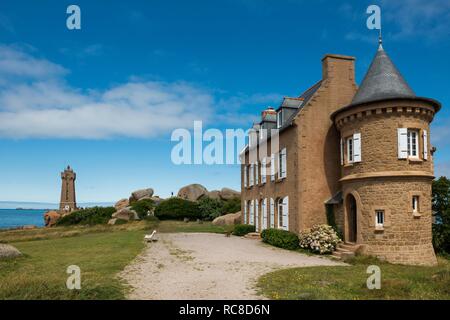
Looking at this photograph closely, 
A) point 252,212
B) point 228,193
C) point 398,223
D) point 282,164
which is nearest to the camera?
point 398,223

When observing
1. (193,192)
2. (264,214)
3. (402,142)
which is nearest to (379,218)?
(402,142)

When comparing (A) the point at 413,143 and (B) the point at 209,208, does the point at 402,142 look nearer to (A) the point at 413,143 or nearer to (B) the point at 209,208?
(A) the point at 413,143

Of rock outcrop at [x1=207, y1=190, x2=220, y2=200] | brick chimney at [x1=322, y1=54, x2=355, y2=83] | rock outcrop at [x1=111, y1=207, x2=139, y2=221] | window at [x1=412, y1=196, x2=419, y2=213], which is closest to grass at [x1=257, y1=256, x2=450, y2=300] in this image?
window at [x1=412, y1=196, x2=419, y2=213]

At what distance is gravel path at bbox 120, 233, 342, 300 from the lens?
9.04 meters

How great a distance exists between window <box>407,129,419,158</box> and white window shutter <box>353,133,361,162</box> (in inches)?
81.9

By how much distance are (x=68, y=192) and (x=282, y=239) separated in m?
51.7

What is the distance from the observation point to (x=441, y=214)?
754 inches

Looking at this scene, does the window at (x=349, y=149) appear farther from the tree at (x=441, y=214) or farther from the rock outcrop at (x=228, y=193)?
the rock outcrop at (x=228, y=193)

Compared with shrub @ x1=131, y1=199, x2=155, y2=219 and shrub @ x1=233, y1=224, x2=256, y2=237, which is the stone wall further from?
shrub @ x1=131, y1=199, x2=155, y2=219

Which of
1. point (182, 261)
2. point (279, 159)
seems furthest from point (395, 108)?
point (182, 261)

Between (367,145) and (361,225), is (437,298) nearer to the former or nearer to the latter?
(361,225)

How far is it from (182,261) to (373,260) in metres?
7.90
